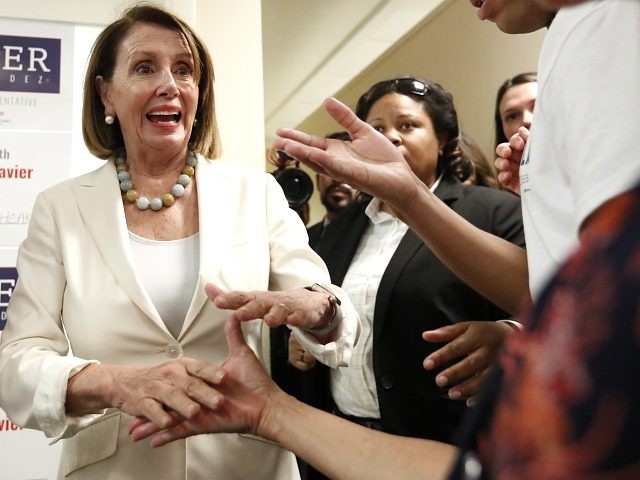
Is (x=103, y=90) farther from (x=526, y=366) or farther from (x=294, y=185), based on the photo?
(x=526, y=366)

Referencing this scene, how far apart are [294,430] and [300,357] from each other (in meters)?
0.82

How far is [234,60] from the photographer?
209 centimetres

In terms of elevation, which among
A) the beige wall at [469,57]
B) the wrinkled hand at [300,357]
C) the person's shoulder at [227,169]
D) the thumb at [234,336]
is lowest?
the wrinkled hand at [300,357]

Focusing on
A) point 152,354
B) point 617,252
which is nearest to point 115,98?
point 152,354

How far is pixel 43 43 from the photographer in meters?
2.15

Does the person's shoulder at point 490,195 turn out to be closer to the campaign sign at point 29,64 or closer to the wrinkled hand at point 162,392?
the wrinkled hand at point 162,392

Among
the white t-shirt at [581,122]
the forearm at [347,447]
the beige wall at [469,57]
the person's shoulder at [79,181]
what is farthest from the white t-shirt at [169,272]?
the beige wall at [469,57]

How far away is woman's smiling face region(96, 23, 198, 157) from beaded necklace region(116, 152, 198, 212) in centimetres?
4

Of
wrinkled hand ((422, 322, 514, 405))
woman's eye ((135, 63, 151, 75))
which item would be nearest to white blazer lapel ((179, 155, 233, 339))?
woman's eye ((135, 63, 151, 75))

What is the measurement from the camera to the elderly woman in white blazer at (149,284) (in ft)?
3.53

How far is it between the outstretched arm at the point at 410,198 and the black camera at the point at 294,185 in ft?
3.47

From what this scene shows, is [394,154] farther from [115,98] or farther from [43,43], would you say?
[43,43]

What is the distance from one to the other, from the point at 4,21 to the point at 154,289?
4.45 feet

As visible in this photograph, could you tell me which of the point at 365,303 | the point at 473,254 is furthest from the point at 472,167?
the point at 473,254
